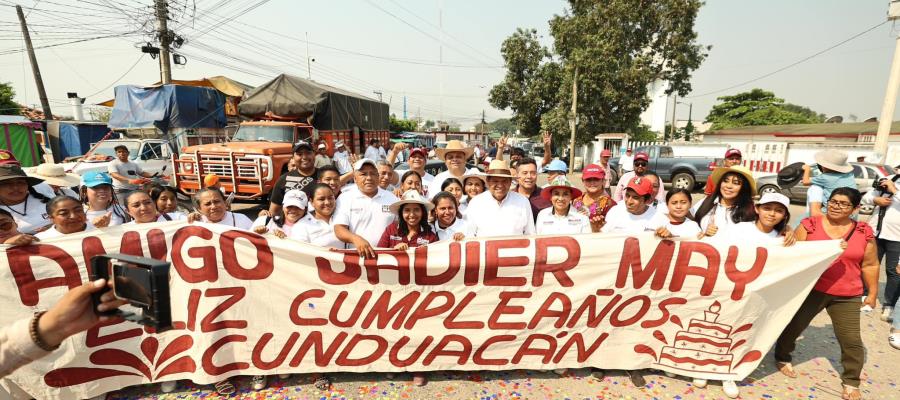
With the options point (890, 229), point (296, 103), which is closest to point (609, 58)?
point (296, 103)

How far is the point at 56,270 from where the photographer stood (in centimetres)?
272

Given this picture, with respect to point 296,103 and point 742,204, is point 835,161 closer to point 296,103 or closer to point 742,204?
point 742,204

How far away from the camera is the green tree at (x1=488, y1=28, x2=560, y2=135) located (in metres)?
24.0

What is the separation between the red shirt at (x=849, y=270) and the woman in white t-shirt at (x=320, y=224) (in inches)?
154

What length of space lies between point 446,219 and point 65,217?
9.17 ft

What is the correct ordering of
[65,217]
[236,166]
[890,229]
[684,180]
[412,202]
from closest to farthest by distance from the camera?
[65,217] → [412,202] → [890,229] → [236,166] → [684,180]

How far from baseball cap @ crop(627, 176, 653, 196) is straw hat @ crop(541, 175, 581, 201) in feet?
1.60

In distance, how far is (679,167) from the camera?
14633mm

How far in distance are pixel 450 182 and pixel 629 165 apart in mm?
8842

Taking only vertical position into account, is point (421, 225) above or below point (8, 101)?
below

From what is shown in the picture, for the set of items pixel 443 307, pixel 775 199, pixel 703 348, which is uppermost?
pixel 775 199

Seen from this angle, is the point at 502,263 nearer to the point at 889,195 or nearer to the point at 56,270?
the point at 56,270

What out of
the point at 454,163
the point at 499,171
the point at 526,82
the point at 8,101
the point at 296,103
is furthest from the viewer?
the point at 8,101

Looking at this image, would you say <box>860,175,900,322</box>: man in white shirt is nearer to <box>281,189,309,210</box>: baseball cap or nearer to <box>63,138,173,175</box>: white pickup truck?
<box>281,189,309,210</box>: baseball cap
